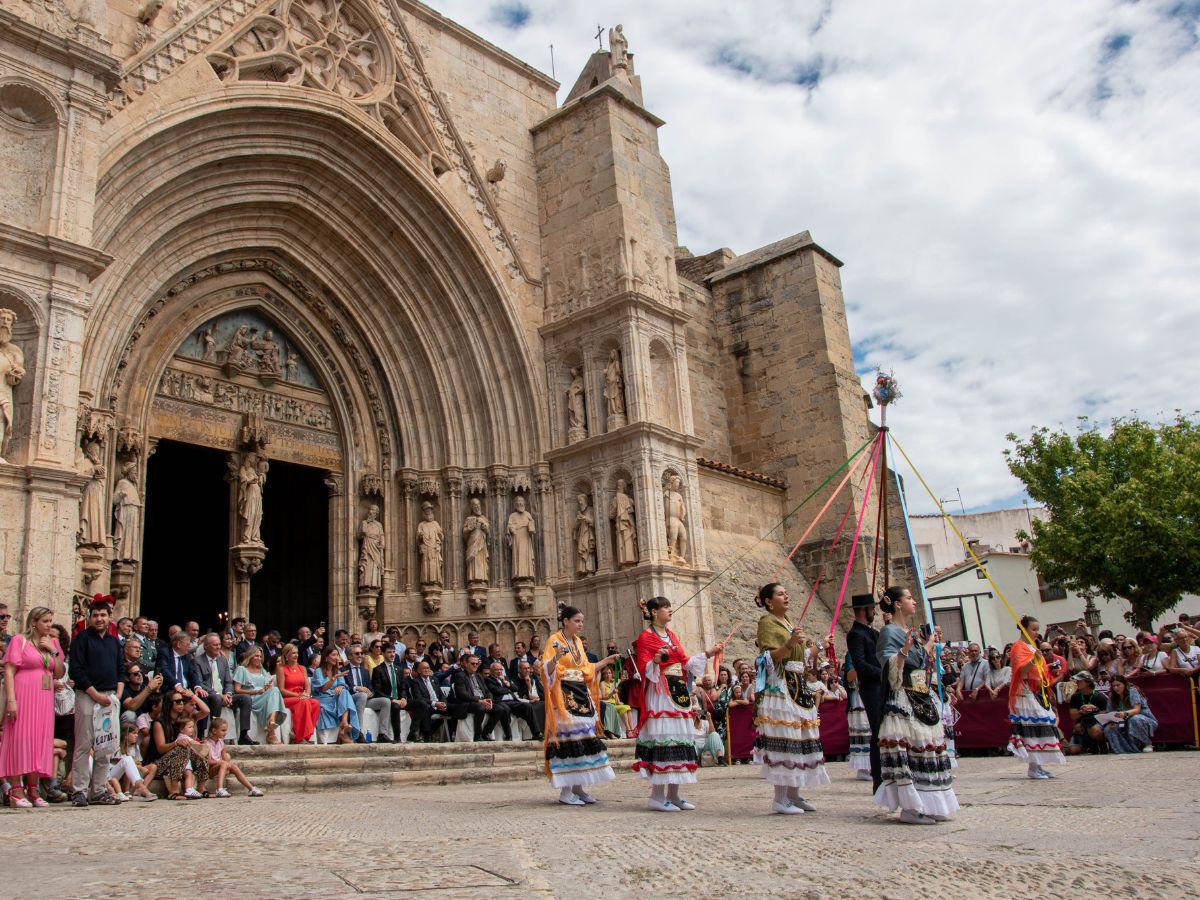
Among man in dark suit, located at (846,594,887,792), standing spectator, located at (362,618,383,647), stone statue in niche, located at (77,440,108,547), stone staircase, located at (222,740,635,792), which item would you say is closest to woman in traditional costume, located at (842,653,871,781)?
man in dark suit, located at (846,594,887,792)

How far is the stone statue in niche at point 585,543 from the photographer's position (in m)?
15.2

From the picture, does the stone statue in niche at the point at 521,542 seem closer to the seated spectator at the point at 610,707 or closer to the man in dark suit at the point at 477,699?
the seated spectator at the point at 610,707

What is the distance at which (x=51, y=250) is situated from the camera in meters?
9.72

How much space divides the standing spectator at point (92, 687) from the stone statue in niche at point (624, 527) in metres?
7.75

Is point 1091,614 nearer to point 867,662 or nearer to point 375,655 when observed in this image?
point 375,655

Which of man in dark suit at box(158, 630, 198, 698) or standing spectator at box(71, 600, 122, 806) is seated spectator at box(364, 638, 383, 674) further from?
standing spectator at box(71, 600, 122, 806)

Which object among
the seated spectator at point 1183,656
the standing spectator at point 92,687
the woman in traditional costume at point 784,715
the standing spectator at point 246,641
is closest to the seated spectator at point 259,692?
the standing spectator at point 246,641

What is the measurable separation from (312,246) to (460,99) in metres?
3.59

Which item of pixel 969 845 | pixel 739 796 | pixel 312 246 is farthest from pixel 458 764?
pixel 312 246

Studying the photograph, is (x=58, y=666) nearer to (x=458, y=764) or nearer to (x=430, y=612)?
(x=458, y=764)

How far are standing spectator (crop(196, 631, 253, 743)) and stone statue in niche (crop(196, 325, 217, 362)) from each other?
5.51 meters

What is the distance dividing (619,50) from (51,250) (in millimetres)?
11489

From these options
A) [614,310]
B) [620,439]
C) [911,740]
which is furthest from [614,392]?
[911,740]

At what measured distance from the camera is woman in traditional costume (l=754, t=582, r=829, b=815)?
6.38 m
